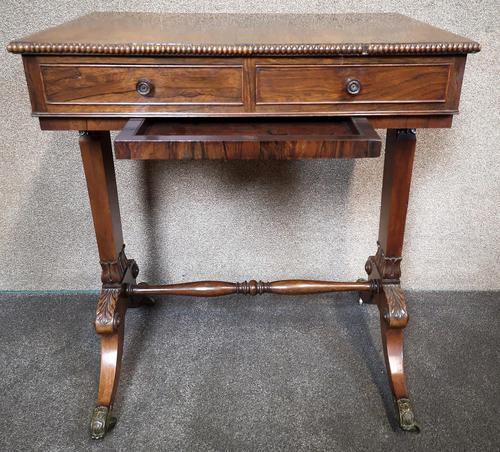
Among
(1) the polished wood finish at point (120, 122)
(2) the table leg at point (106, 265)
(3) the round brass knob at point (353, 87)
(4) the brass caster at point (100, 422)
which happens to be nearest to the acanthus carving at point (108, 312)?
(2) the table leg at point (106, 265)

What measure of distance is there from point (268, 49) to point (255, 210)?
2.32 feet

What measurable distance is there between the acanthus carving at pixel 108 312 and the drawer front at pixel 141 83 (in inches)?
18.7

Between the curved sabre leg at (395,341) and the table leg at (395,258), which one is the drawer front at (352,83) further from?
the curved sabre leg at (395,341)

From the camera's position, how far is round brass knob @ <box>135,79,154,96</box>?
0.95 m

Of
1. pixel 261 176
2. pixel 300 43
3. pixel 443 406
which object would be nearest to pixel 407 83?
pixel 300 43

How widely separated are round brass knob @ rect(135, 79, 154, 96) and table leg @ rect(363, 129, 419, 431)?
1.66ft

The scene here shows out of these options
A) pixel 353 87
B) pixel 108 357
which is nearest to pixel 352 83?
pixel 353 87

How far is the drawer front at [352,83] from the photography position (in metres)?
0.95

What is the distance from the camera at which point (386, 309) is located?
124cm

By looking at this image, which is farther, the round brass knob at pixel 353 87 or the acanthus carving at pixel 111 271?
the acanthus carving at pixel 111 271

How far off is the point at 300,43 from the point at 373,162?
66 cm

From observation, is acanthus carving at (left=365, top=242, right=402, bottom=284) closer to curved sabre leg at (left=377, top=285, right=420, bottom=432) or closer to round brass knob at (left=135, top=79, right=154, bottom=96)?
curved sabre leg at (left=377, top=285, right=420, bottom=432)

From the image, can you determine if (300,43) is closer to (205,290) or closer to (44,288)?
(205,290)

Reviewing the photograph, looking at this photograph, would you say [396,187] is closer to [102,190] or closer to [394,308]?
[394,308]
